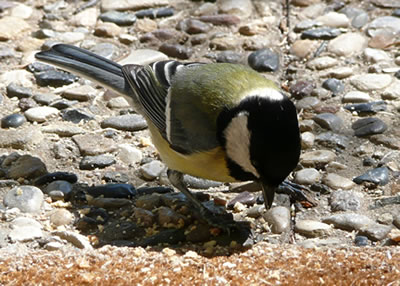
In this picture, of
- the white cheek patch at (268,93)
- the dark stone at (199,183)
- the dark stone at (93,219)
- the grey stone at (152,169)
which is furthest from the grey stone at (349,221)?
the dark stone at (93,219)

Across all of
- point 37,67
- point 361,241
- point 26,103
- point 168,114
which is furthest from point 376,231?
point 37,67

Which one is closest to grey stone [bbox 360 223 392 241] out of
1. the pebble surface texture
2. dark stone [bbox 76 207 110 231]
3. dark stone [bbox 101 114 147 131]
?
the pebble surface texture

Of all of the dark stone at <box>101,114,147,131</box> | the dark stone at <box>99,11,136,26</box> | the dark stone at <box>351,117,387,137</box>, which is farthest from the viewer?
the dark stone at <box>99,11,136,26</box>

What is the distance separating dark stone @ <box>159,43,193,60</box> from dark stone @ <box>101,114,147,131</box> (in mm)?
929

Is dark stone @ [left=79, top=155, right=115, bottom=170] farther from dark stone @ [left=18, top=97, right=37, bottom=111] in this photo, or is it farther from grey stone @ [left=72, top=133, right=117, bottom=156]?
dark stone @ [left=18, top=97, right=37, bottom=111]

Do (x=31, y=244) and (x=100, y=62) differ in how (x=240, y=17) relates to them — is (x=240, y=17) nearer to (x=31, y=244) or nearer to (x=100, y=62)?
(x=100, y=62)

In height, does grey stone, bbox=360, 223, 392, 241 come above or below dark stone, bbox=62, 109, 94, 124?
above

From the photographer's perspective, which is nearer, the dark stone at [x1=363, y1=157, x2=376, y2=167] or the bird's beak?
the bird's beak

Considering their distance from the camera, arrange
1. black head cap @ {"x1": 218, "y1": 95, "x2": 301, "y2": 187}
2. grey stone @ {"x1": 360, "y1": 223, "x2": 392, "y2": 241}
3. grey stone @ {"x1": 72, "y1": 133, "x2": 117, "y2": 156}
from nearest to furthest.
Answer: black head cap @ {"x1": 218, "y1": 95, "x2": 301, "y2": 187} → grey stone @ {"x1": 360, "y1": 223, "x2": 392, "y2": 241} → grey stone @ {"x1": 72, "y1": 133, "x2": 117, "y2": 156}

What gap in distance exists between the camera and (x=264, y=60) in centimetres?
601

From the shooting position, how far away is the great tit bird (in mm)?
3689

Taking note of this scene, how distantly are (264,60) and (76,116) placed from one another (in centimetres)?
161

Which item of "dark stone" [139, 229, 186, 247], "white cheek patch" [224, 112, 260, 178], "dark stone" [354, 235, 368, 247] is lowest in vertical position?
"dark stone" [139, 229, 186, 247]

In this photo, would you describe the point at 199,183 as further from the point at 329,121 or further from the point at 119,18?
the point at 119,18
